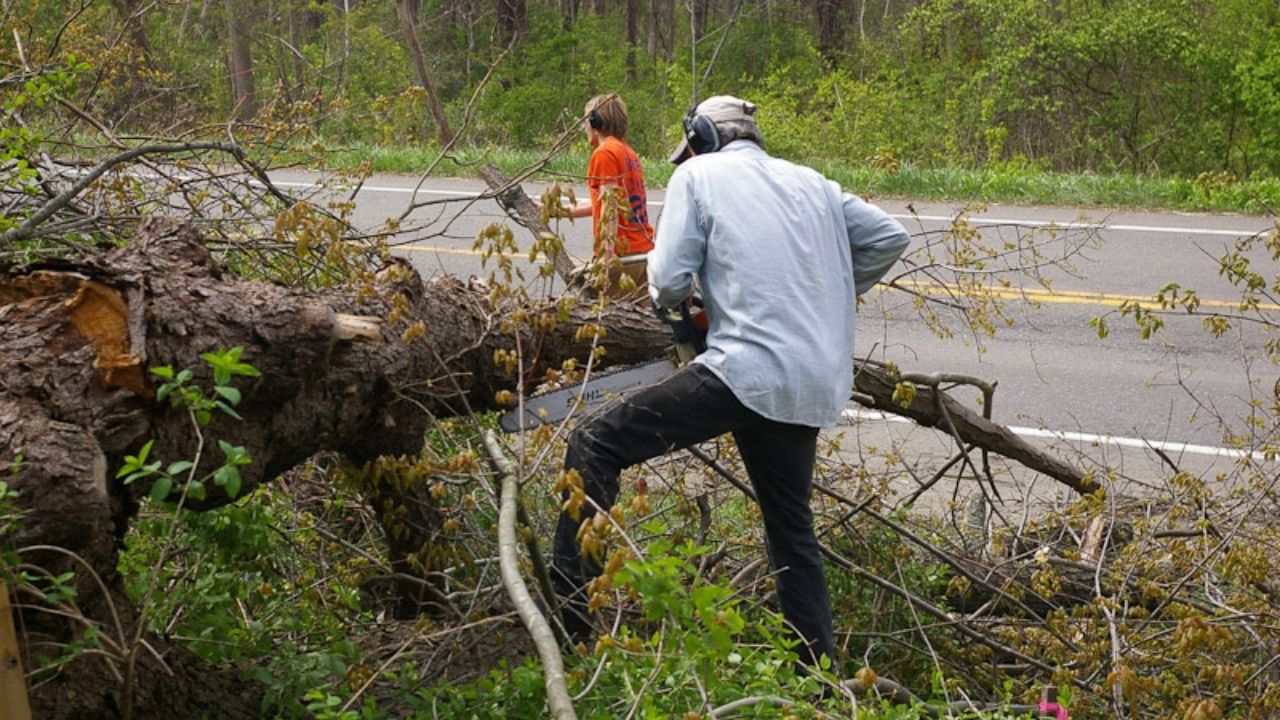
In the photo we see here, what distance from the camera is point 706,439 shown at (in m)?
4.16

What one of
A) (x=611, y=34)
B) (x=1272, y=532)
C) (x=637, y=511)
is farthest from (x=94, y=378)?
(x=611, y=34)

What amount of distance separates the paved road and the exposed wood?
3780 millimetres

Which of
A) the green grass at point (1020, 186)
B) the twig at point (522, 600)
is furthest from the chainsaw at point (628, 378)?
the green grass at point (1020, 186)

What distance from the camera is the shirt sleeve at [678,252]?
4.05m

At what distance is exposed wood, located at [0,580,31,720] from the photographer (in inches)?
105

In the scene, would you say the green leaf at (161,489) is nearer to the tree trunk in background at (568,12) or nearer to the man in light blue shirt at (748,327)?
the man in light blue shirt at (748,327)

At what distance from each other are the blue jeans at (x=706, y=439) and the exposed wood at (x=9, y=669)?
4.90 feet

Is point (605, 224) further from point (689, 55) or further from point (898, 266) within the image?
point (689, 55)

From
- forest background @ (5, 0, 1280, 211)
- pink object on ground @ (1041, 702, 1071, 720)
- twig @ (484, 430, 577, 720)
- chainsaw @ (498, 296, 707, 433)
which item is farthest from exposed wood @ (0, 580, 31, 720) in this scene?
forest background @ (5, 0, 1280, 211)

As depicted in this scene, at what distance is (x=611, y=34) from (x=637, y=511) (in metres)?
21.8

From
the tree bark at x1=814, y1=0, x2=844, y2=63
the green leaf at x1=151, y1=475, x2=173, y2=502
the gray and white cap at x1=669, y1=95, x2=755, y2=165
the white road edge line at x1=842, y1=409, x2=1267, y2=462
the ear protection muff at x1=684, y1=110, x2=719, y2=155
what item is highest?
the gray and white cap at x1=669, y1=95, x2=755, y2=165

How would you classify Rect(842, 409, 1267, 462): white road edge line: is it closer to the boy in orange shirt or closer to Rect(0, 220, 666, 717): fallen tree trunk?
the boy in orange shirt

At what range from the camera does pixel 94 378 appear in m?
3.05

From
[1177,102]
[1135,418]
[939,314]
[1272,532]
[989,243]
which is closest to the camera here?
[1272,532]
